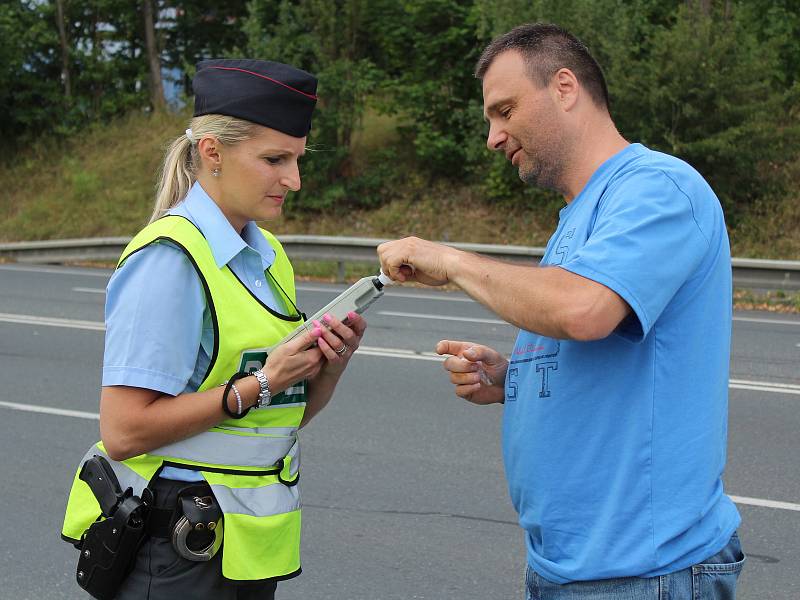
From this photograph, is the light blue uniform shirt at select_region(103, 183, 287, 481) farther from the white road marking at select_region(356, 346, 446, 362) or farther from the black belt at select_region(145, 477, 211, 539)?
the white road marking at select_region(356, 346, 446, 362)

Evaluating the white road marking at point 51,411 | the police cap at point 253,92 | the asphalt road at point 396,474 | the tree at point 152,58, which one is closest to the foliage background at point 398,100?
the tree at point 152,58

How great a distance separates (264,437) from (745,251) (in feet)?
50.2

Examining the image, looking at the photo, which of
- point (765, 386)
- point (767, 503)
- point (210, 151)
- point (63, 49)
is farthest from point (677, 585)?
point (63, 49)

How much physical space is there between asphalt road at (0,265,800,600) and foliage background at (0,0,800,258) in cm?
722

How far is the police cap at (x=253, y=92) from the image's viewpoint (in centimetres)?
254

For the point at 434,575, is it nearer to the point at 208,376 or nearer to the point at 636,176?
the point at 208,376

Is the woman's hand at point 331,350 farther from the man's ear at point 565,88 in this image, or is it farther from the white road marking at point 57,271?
the white road marking at point 57,271

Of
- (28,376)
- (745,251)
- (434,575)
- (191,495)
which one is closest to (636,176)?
(191,495)

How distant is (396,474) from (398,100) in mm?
16107

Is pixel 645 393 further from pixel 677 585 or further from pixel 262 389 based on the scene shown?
pixel 262 389

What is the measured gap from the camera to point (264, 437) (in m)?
2.53

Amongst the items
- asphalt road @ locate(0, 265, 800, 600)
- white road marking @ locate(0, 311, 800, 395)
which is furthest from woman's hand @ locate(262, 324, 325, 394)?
white road marking @ locate(0, 311, 800, 395)

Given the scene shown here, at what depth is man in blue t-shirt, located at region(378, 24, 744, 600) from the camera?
7.00ft

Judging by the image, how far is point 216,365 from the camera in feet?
8.04
